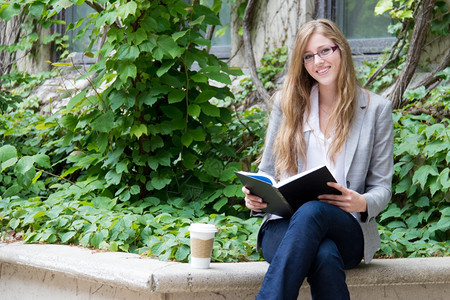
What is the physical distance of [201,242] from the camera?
2.52 meters

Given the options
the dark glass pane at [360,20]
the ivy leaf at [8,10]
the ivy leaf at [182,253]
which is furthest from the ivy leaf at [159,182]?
the dark glass pane at [360,20]

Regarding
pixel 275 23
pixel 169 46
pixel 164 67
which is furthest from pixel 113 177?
pixel 275 23

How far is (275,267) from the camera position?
229 centimetres

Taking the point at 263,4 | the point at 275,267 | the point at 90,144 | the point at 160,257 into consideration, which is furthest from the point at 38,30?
the point at 275,267

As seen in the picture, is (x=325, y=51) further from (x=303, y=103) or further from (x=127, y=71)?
(x=127, y=71)

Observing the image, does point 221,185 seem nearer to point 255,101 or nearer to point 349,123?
point 349,123

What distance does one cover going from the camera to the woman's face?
274 cm

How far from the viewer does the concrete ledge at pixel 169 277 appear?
2520 millimetres

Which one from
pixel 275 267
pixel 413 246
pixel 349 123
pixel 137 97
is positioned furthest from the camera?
pixel 137 97

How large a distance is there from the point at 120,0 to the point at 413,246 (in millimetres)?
2095

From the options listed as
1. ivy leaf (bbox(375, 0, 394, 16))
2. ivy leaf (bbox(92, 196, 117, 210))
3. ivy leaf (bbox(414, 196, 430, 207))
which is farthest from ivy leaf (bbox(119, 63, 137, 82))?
ivy leaf (bbox(375, 0, 394, 16))

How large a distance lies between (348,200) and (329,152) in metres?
0.33

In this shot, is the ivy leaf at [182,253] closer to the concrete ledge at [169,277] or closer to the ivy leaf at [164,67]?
the concrete ledge at [169,277]

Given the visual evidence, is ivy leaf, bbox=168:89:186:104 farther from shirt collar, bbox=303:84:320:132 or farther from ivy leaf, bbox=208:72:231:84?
shirt collar, bbox=303:84:320:132
